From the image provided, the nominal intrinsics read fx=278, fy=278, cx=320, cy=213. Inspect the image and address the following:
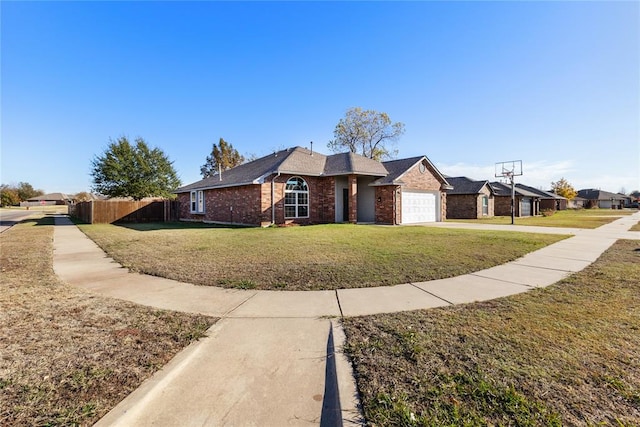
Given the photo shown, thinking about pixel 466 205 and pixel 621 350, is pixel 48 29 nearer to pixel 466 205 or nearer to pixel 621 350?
pixel 621 350

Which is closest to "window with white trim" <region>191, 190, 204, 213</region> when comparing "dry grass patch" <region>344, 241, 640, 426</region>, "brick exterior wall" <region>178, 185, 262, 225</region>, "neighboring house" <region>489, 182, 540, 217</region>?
"brick exterior wall" <region>178, 185, 262, 225</region>

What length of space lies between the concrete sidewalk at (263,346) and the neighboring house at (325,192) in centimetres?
1039

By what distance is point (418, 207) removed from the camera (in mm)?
20250

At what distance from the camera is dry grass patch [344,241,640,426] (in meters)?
1.96

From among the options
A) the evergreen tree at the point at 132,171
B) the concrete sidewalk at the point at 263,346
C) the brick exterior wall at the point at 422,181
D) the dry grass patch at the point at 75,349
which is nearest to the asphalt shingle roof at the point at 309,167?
the brick exterior wall at the point at 422,181

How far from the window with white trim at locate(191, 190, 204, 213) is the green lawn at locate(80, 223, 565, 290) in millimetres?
12342

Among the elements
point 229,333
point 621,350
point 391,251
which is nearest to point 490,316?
point 621,350

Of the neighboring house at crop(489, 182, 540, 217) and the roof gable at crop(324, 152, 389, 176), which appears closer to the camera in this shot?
the roof gable at crop(324, 152, 389, 176)

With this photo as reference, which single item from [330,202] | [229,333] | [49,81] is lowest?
[229,333]

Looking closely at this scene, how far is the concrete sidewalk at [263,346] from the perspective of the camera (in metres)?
2.04

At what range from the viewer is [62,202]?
92375 mm

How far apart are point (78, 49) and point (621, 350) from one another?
59.2ft

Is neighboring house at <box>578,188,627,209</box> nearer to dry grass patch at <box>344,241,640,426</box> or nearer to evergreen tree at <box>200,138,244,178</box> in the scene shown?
evergreen tree at <box>200,138,244,178</box>

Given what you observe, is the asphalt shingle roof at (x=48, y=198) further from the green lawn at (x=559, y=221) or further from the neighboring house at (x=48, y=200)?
the green lawn at (x=559, y=221)
